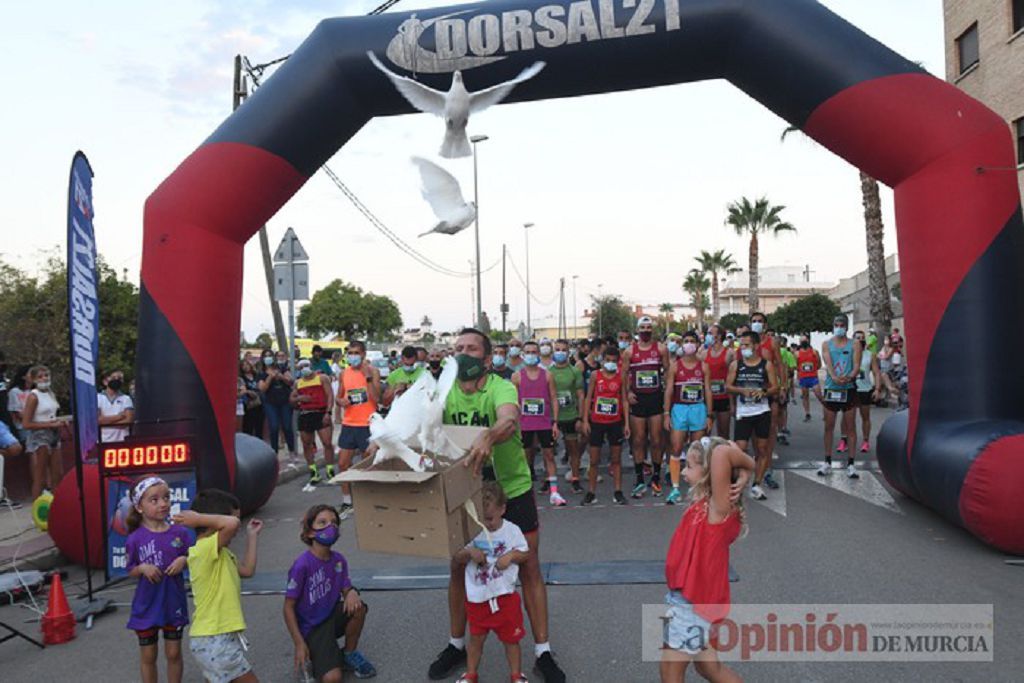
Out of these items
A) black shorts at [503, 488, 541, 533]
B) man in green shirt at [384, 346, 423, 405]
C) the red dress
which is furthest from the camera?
man in green shirt at [384, 346, 423, 405]

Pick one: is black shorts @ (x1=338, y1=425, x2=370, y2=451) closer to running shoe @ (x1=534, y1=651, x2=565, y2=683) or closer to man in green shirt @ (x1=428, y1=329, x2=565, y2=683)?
man in green shirt @ (x1=428, y1=329, x2=565, y2=683)

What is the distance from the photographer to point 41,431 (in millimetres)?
8680

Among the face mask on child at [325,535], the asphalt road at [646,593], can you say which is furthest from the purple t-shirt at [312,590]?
the asphalt road at [646,593]

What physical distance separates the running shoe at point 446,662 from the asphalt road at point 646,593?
0.30 feet

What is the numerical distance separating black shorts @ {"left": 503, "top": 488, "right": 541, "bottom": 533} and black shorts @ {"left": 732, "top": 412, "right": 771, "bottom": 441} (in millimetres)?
4674

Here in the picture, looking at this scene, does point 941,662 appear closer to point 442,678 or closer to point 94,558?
point 442,678

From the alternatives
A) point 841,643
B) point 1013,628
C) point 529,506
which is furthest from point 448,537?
point 1013,628

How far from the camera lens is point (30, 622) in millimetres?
5375

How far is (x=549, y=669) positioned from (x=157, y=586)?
2072 mm

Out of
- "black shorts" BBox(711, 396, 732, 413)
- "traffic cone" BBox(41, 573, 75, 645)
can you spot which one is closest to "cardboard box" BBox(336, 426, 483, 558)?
"traffic cone" BBox(41, 573, 75, 645)

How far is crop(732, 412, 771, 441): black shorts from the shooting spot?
831cm

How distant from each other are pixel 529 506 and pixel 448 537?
1.02 meters

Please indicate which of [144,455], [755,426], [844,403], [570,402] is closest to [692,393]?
[755,426]

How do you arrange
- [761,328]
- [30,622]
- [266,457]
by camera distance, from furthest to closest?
1. [761,328]
2. [266,457]
3. [30,622]
